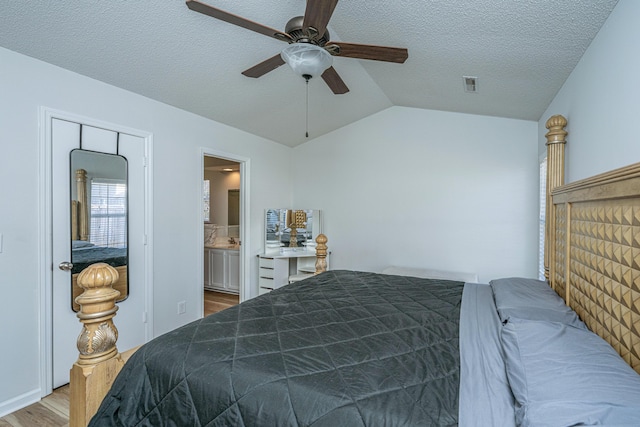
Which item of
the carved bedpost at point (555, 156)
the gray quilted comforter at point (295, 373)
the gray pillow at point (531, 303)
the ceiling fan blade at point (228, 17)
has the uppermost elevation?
the ceiling fan blade at point (228, 17)

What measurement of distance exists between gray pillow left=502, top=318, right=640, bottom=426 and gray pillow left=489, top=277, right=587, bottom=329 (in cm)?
24

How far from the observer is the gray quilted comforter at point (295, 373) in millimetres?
996

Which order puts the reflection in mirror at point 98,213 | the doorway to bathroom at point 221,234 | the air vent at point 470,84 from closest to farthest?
the reflection in mirror at point 98,213 → the air vent at point 470,84 → the doorway to bathroom at point 221,234

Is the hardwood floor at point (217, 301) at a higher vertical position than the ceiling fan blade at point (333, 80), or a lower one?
lower

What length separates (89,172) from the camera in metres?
2.65

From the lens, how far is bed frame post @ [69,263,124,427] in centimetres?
121

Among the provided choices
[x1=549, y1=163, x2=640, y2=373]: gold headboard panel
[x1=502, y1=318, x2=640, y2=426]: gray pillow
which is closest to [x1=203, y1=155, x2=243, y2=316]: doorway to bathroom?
[x1=549, y1=163, x2=640, y2=373]: gold headboard panel

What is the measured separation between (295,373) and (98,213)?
2.44 metres

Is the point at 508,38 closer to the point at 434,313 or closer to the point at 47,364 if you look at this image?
the point at 434,313

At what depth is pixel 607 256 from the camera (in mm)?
1271

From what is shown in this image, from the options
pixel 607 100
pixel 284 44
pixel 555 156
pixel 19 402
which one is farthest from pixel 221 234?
pixel 607 100

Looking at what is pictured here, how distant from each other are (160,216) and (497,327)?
3.00 m

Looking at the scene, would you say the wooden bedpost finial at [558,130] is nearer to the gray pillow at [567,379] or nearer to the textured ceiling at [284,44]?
the textured ceiling at [284,44]

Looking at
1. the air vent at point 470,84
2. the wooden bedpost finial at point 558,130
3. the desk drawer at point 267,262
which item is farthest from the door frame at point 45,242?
the wooden bedpost finial at point 558,130
